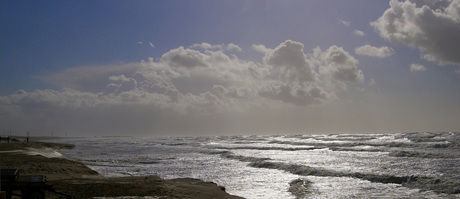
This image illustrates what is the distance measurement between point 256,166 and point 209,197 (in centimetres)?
1577

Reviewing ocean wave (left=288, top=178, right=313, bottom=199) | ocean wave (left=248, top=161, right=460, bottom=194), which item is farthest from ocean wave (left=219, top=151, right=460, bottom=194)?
ocean wave (left=288, top=178, right=313, bottom=199)

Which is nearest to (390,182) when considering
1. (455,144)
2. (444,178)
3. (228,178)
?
(444,178)

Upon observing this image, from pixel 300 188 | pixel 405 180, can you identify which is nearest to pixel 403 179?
pixel 405 180

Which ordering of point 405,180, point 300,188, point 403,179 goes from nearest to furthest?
point 300,188, point 405,180, point 403,179

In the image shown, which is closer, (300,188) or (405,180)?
(300,188)

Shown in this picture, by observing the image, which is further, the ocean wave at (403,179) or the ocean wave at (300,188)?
the ocean wave at (403,179)

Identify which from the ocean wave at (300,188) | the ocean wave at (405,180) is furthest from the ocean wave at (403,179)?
the ocean wave at (300,188)

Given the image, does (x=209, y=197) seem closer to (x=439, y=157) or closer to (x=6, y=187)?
(x=6, y=187)

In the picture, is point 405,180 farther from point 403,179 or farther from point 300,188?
point 300,188

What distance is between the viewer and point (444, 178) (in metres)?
19.4

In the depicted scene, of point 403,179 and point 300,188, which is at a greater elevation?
point 403,179

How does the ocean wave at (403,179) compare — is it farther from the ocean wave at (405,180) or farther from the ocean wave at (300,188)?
the ocean wave at (300,188)

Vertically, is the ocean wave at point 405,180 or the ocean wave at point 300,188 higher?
the ocean wave at point 405,180

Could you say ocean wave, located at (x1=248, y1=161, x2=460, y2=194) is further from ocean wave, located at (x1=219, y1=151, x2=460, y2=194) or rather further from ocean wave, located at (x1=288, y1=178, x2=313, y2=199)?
ocean wave, located at (x1=288, y1=178, x2=313, y2=199)
